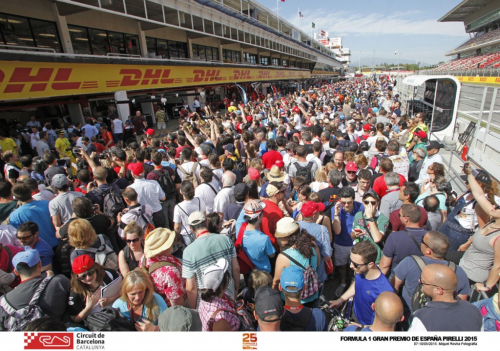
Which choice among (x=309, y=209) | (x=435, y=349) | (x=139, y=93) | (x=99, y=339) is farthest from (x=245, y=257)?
(x=139, y=93)

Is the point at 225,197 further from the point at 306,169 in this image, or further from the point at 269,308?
the point at 269,308

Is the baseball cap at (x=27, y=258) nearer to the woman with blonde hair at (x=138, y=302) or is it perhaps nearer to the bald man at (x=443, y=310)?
the woman with blonde hair at (x=138, y=302)

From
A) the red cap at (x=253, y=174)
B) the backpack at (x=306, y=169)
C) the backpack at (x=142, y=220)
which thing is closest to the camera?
the backpack at (x=142, y=220)

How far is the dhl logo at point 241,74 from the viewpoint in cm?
2131

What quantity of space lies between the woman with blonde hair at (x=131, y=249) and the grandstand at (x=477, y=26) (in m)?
39.9

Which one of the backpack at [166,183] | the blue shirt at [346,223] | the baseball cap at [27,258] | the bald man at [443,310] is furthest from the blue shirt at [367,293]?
the backpack at [166,183]

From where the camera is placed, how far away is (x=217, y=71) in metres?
18.5

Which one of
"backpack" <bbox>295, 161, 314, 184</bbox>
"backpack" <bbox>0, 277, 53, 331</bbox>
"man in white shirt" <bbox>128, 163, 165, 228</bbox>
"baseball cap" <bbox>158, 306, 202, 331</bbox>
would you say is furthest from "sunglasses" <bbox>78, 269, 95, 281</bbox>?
"backpack" <bbox>295, 161, 314, 184</bbox>

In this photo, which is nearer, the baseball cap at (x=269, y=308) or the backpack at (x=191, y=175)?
the baseball cap at (x=269, y=308)

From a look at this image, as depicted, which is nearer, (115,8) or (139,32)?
(115,8)

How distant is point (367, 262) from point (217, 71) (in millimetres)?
18670

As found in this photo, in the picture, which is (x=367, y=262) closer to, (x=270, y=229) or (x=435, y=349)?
(x=435, y=349)

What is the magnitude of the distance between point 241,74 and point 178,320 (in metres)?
22.9

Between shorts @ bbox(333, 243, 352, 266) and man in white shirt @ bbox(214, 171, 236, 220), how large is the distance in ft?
5.54
